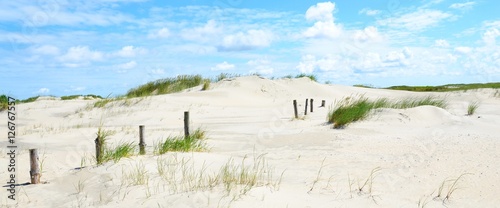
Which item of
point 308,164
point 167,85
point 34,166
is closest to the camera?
point 34,166

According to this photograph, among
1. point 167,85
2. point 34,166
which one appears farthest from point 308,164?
point 167,85

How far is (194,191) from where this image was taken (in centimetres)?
449

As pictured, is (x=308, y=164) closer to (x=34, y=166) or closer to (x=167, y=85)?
(x=34, y=166)

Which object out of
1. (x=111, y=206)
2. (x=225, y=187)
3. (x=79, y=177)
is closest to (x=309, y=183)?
(x=225, y=187)

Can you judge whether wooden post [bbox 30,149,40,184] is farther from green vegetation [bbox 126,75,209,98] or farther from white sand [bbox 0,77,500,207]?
green vegetation [bbox 126,75,209,98]

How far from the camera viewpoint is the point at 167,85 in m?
24.8

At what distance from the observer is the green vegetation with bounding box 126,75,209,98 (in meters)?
24.1

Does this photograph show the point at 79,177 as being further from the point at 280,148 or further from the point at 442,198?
the point at 442,198

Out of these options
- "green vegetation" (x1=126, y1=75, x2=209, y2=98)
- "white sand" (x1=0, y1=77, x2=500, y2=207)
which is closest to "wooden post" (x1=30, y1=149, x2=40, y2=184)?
"white sand" (x1=0, y1=77, x2=500, y2=207)

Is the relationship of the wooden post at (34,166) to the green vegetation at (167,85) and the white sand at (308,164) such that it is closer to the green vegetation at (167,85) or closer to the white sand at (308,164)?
the white sand at (308,164)

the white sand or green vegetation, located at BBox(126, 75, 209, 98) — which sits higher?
green vegetation, located at BBox(126, 75, 209, 98)

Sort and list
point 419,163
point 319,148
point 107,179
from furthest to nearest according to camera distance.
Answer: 1. point 319,148
2. point 419,163
3. point 107,179

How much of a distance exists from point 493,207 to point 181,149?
4.36 meters

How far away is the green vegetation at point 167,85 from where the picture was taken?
24095 mm
